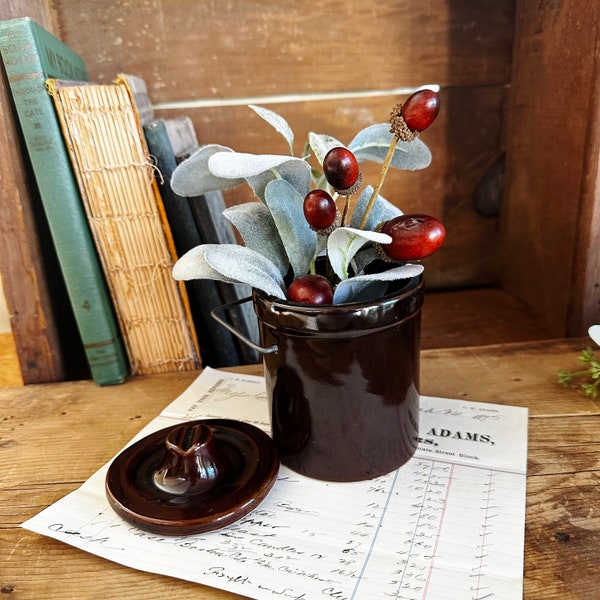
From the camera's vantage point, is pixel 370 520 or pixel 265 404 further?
pixel 265 404

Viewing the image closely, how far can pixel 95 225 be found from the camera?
625mm

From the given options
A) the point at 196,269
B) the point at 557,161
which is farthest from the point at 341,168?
the point at 557,161

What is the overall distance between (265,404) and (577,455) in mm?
293

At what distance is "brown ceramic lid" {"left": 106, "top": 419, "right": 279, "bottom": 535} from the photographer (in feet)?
1.29

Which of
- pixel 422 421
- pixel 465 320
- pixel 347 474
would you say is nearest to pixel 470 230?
pixel 465 320

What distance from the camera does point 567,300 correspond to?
0.74 m

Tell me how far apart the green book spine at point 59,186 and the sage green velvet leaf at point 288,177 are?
9.8 inches

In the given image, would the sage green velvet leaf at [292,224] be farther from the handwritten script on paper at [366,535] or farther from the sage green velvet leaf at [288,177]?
the handwritten script on paper at [366,535]

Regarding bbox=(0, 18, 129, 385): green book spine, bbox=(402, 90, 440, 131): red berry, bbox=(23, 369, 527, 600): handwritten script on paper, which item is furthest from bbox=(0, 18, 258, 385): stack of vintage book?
bbox=(402, 90, 440, 131): red berry

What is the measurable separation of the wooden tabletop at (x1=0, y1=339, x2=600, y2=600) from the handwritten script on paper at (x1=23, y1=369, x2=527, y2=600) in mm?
12

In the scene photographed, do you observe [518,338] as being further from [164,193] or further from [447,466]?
[164,193]

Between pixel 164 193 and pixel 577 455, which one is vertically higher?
pixel 164 193

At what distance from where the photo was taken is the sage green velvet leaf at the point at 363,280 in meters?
0.40

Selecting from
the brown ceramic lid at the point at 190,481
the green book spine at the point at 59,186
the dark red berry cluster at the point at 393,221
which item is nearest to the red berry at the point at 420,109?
the dark red berry cluster at the point at 393,221
